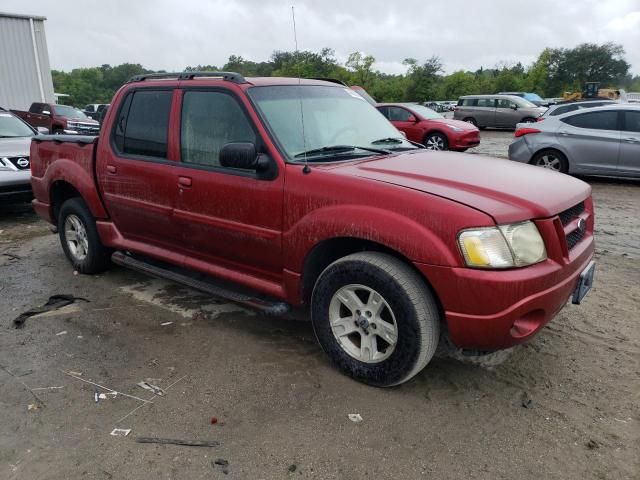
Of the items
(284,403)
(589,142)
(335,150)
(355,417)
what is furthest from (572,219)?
(589,142)

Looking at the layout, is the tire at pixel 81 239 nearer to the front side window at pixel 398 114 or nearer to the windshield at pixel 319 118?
the windshield at pixel 319 118

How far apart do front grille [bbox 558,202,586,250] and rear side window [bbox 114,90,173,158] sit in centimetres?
281

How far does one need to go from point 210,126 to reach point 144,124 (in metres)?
0.79

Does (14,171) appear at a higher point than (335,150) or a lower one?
lower

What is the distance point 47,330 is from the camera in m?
3.95

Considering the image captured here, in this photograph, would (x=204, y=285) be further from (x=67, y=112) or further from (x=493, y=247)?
(x=67, y=112)

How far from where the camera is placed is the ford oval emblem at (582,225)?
10.4ft

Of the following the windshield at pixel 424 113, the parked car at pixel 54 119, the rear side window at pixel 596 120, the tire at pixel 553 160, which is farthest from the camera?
the parked car at pixel 54 119

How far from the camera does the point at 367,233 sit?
2871 mm

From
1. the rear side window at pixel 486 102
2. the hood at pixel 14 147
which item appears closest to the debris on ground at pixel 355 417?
the hood at pixel 14 147

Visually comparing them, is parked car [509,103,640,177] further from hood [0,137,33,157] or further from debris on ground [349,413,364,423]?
hood [0,137,33,157]

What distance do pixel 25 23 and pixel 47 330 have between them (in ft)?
63.5

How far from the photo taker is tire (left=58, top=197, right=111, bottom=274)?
4.83 metres

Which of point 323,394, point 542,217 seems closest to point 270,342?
point 323,394
